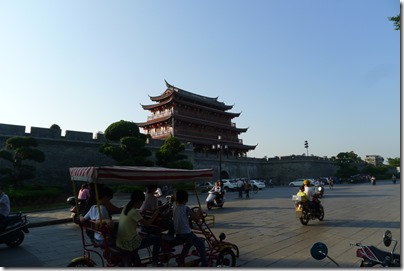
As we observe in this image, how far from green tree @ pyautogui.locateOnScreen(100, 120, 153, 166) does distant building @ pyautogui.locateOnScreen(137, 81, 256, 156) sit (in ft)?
43.4

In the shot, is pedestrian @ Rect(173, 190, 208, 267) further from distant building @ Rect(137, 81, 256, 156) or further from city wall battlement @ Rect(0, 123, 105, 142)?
distant building @ Rect(137, 81, 256, 156)

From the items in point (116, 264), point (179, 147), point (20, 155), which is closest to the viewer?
point (116, 264)

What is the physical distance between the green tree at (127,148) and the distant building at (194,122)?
1323cm

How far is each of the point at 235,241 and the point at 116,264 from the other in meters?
3.68

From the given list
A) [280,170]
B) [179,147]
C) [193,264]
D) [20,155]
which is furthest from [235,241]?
[280,170]

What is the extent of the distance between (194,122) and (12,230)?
34840 millimetres

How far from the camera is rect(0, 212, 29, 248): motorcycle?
7409mm

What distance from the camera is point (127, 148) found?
2406 centimetres

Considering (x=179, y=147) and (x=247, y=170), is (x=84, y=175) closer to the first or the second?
(x=179, y=147)

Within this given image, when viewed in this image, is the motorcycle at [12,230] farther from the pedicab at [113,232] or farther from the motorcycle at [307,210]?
the motorcycle at [307,210]

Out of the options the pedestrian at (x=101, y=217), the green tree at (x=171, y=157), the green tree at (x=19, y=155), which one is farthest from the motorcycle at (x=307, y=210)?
the green tree at (x=171, y=157)

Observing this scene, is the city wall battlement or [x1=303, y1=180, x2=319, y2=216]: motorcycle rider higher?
the city wall battlement

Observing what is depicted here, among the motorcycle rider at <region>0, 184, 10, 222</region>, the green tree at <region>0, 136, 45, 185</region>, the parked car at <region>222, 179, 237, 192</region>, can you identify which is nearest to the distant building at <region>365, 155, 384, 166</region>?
the parked car at <region>222, 179, 237, 192</region>

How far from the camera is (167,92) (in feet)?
145
